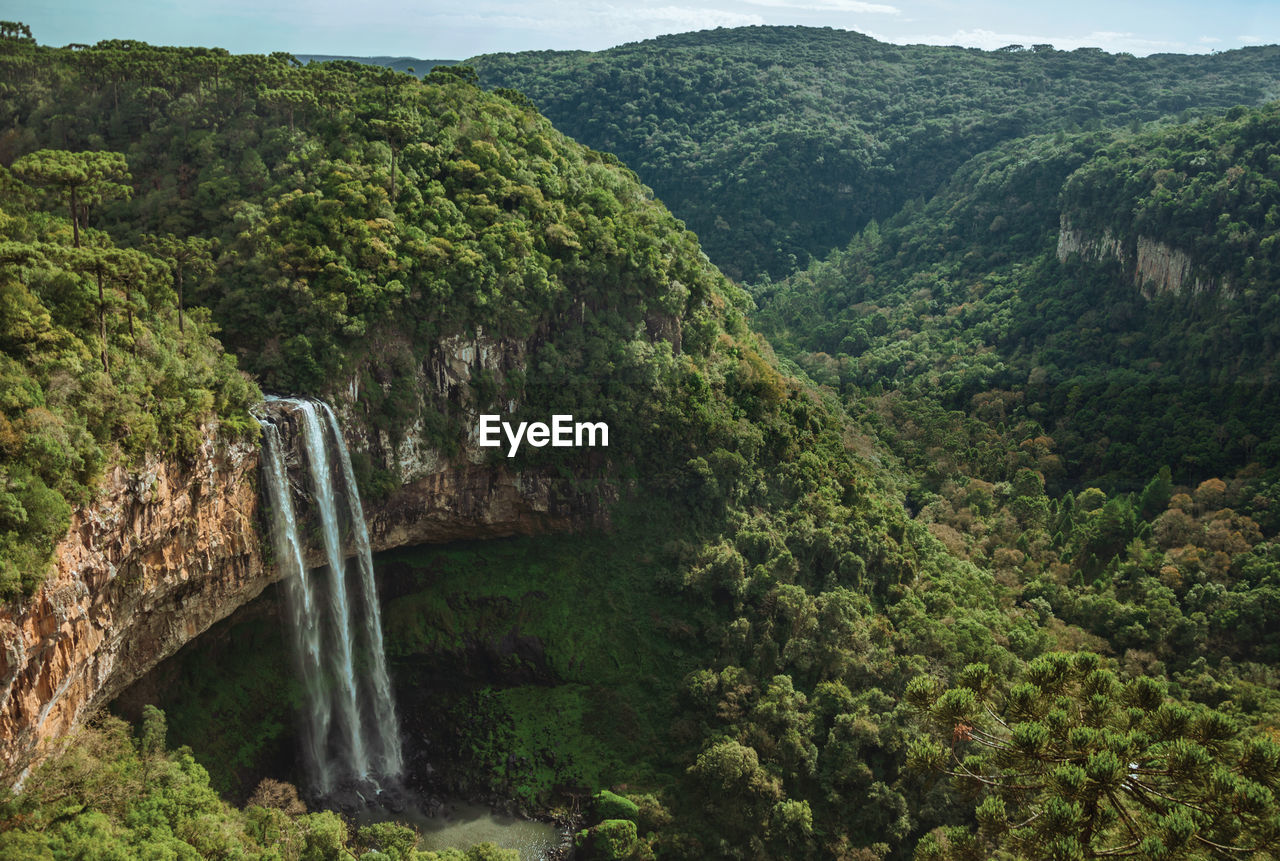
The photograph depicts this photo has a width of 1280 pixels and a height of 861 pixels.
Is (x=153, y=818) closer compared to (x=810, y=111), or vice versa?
(x=153, y=818)

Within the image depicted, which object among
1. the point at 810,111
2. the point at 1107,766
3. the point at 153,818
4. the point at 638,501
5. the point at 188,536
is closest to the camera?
the point at 1107,766

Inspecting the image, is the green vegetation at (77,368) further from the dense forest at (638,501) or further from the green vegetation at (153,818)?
the green vegetation at (153,818)

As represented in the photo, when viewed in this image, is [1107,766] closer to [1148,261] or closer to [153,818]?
[153,818]

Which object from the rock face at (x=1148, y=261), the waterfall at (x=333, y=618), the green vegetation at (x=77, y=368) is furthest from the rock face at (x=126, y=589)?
the rock face at (x=1148, y=261)

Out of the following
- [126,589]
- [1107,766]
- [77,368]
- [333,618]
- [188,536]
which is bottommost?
[333,618]

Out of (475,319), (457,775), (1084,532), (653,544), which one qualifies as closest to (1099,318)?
(1084,532)

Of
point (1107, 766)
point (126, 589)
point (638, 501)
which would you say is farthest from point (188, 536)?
point (1107, 766)

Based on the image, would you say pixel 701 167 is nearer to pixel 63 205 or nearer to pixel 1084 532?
pixel 1084 532
